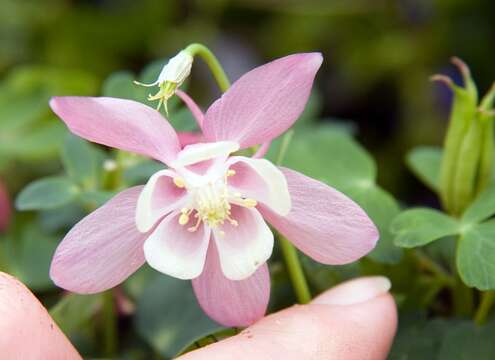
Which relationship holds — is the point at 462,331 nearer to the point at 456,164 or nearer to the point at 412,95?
Answer: the point at 456,164

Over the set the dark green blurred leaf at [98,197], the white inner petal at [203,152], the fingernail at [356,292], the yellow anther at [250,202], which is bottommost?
the fingernail at [356,292]

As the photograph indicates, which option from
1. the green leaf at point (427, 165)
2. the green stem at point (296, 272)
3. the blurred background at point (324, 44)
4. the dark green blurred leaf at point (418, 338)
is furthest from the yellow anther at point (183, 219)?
the blurred background at point (324, 44)

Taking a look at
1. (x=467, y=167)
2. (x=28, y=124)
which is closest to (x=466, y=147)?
(x=467, y=167)

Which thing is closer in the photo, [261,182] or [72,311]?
[261,182]

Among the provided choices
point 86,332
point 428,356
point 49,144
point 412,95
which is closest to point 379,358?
point 428,356

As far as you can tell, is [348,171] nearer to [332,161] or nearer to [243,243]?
[332,161]

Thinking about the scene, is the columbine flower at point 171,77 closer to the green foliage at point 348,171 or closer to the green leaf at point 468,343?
the green foliage at point 348,171
